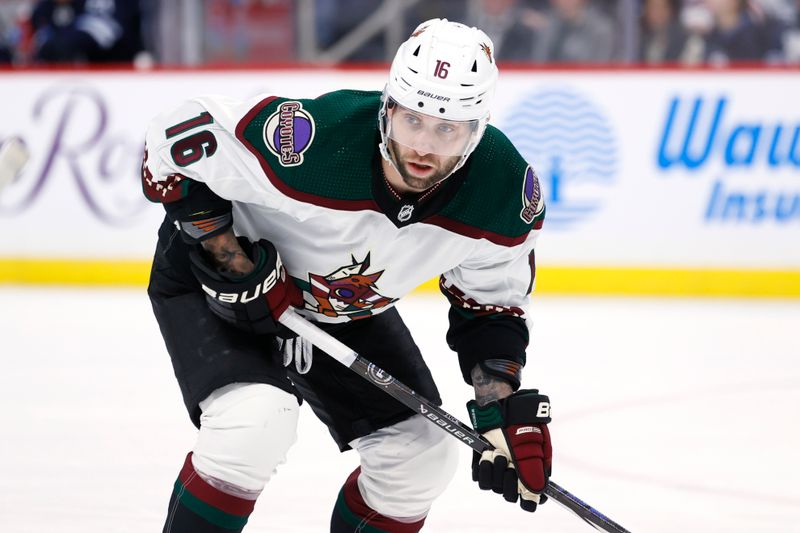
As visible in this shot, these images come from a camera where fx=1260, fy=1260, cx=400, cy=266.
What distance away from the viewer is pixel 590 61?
6328mm

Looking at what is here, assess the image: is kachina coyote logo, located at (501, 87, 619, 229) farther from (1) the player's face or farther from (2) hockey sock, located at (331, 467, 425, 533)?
(1) the player's face

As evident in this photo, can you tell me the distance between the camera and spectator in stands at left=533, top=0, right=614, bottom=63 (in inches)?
250

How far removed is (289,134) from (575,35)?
4.27 meters

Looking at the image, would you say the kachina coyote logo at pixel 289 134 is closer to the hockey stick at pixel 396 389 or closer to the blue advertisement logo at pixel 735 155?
the hockey stick at pixel 396 389

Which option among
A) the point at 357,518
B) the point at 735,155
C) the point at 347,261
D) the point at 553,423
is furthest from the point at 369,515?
the point at 735,155

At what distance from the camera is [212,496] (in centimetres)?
217

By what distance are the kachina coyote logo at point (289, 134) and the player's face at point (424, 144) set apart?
17cm

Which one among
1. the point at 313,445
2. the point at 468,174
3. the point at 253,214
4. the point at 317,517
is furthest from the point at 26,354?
the point at 468,174

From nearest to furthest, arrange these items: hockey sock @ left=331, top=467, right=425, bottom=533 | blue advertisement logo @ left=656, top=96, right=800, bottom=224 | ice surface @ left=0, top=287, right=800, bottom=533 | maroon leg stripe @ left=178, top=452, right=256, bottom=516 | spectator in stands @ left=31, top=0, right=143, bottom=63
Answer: maroon leg stripe @ left=178, top=452, right=256, bottom=516 < hockey sock @ left=331, top=467, right=425, bottom=533 < ice surface @ left=0, top=287, right=800, bottom=533 < blue advertisement logo @ left=656, top=96, right=800, bottom=224 < spectator in stands @ left=31, top=0, right=143, bottom=63

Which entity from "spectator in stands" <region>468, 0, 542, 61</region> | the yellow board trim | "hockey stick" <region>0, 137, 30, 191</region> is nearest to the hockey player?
"hockey stick" <region>0, 137, 30, 191</region>

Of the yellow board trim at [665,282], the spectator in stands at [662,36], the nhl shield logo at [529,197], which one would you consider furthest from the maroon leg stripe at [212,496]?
the spectator in stands at [662,36]

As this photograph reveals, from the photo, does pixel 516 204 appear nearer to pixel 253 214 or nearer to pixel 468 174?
pixel 468 174

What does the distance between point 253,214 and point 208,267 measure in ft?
0.59

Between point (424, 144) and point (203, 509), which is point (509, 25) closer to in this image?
point (424, 144)
